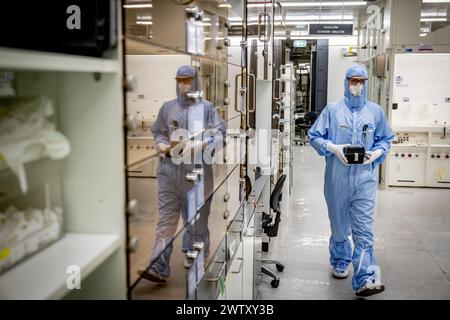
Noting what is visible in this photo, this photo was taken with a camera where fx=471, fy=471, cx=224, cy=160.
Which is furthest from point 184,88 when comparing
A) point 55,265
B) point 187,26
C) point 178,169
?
point 55,265

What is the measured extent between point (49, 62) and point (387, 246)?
448 centimetres

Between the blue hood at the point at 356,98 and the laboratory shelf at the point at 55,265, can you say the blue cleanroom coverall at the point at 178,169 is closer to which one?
the laboratory shelf at the point at 55,265

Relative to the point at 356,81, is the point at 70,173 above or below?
below

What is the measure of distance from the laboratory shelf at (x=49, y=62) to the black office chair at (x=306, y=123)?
1135cm

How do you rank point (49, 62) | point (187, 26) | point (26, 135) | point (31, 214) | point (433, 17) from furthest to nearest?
point (433, 17) → point (187, 26) → point (31, 214) → point (26, 135) → point (49, 62)

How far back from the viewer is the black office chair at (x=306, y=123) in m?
12.3

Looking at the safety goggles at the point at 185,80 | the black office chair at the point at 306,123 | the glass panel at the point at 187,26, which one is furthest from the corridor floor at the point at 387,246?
the black office chair at the point at 306,123

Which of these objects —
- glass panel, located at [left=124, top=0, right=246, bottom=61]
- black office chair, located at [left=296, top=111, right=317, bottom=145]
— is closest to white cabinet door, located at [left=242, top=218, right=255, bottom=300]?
glass panel, located at [left=124, top=0, right=246, bottom=61]

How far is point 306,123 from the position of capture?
42.8 feet

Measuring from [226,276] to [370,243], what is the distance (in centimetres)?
178

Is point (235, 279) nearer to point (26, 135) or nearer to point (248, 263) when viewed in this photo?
point (248, 263)

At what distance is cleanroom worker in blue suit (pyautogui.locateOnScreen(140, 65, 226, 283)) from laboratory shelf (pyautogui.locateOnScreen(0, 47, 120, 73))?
1131 mm

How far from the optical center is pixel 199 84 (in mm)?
2947
